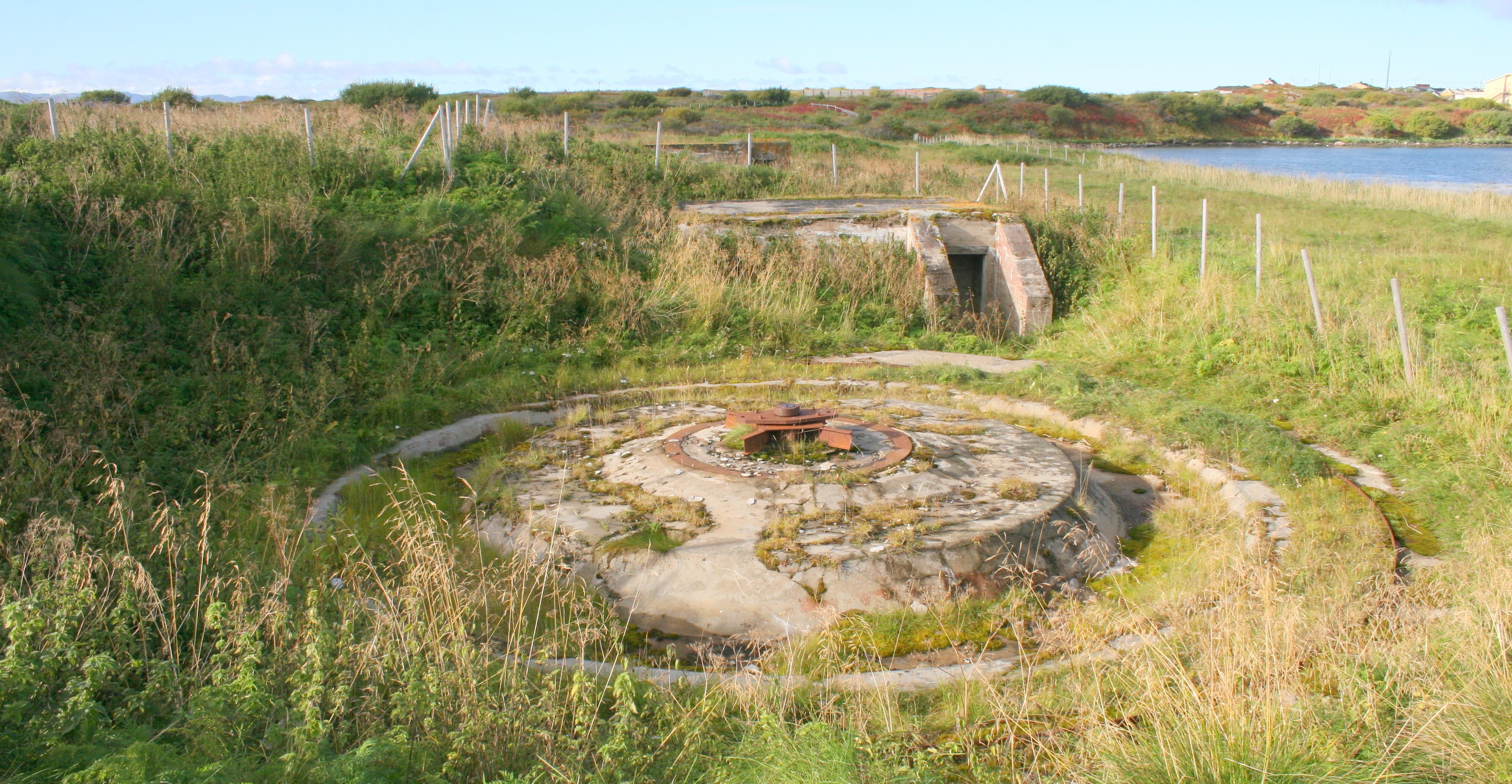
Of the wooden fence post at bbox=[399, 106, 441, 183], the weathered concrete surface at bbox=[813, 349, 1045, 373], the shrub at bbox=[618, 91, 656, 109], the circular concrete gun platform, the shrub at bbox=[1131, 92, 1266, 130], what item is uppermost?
the shrub at bbox=[1131, 92, 1266, 130]

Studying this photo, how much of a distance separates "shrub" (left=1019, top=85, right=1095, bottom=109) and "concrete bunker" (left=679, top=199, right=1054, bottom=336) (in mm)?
52090

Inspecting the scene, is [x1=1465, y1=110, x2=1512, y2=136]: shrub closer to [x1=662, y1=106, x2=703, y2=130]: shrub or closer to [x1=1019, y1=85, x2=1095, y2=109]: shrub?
[x1=1019, y1=85, x2=1095, y2=109]: shrub

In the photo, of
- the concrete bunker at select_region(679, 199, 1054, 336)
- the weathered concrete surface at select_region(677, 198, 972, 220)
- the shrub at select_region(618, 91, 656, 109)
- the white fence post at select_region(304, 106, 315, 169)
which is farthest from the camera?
the shrub at select_region(618, 91, 656, 109)

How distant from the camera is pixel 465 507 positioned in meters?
5.54

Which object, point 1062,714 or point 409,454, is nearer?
point 1062,714

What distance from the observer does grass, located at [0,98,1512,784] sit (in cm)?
292

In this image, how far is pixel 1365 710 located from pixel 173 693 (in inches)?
149

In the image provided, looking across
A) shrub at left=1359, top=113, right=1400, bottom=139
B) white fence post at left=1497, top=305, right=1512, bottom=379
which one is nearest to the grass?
white fence post at left=1497, top=305, right=1512, bottom=379

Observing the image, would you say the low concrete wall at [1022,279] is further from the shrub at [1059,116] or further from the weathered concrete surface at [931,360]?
the shrub at [1059,116]

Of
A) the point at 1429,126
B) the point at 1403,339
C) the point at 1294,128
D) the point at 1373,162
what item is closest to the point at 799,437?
the point at 1403,339

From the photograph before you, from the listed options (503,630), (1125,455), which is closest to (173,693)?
(503,630)

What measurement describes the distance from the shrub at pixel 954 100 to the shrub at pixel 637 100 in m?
17.0

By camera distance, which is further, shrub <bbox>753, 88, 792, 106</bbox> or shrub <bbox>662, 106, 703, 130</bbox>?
shrub <bbox>753, 88, 792, 106</bbox>

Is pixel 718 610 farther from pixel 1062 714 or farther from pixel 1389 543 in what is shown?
pixel 1389 543
